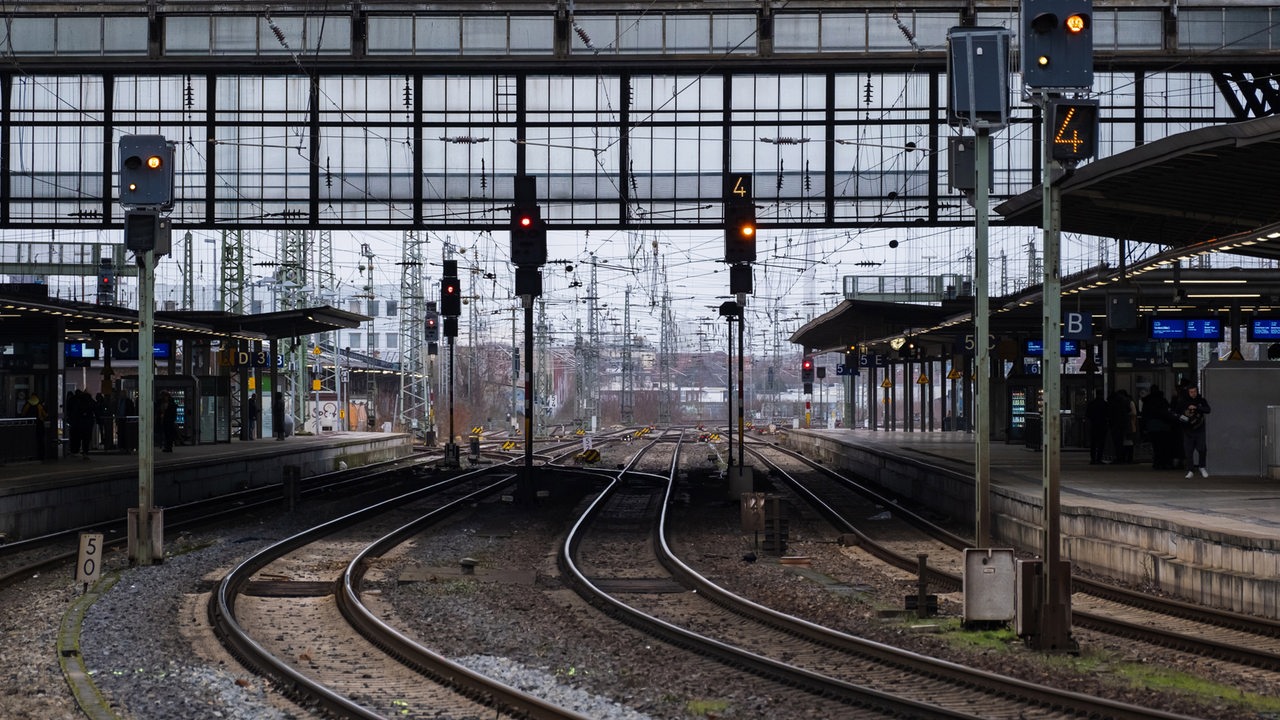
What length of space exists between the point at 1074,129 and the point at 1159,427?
1738cm

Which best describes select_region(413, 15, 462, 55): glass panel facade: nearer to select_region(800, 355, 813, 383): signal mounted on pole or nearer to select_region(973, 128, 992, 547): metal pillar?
select_region(973, 128, 992, 547): metal pillar

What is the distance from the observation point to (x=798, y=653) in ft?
38.6

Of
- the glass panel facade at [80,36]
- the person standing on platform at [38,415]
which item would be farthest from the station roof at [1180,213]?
the person standing on platform at [38,415]

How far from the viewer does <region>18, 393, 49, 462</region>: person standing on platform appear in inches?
1232

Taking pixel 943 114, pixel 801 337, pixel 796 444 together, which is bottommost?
pixel 796 444

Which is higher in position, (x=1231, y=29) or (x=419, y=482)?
(x=1231, y=29)

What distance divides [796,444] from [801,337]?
22.7ft

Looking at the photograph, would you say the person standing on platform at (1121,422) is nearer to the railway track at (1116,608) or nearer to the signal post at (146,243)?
the railway track at (1116,608)

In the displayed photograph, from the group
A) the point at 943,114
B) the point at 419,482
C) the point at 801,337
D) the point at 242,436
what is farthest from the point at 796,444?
the point at 943,114

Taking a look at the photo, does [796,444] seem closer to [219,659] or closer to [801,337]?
[801,337]

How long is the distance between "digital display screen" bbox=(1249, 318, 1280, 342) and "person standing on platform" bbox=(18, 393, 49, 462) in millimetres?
25600

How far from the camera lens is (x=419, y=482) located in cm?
3756

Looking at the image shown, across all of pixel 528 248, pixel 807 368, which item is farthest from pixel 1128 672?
pixel 807 368

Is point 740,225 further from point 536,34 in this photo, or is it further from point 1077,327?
point 536,34
